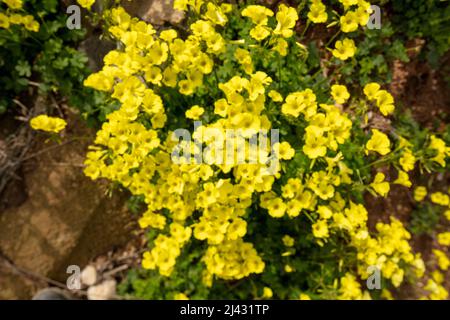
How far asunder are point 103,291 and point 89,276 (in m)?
0.25

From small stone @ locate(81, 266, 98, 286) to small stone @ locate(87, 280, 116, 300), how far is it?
8 cm

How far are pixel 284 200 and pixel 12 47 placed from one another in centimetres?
253

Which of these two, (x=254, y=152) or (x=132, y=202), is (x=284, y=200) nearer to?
(x=254, y=152)

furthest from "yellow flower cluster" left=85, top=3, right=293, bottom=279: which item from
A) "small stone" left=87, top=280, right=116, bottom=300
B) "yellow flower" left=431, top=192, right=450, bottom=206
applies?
"yellow flower" left=431, top=192, right=450, bottom=206

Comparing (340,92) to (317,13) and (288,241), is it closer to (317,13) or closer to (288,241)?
(317,13)

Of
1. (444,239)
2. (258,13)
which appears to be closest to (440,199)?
(444,239)

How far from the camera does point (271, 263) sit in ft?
10.9

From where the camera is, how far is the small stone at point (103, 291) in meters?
3.74

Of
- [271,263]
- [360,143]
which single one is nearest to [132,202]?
[271,263]

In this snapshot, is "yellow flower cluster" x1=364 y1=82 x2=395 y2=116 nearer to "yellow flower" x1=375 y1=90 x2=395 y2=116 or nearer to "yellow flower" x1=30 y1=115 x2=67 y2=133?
"yellow flower" x1=375 y1=90 x2=395 y2=116

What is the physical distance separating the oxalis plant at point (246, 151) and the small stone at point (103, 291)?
74cm

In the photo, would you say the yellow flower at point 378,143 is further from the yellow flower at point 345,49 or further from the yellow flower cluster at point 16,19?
the yellow flower cluster at point 16,19

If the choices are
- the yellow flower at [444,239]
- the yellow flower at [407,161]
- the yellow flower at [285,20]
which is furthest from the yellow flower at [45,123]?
the yellow flower at [444,239]

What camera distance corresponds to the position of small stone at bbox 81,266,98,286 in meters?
3.89
